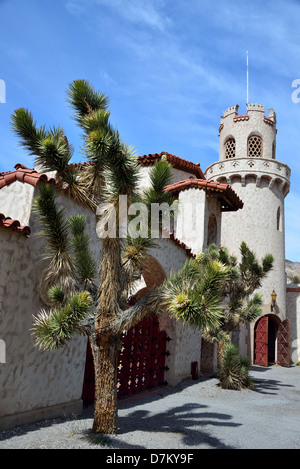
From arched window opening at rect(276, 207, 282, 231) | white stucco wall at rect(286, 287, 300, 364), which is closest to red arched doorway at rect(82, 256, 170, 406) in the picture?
arched window opening at rect(276, 207, 282, 231)

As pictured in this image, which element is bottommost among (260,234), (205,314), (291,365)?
(291,365)

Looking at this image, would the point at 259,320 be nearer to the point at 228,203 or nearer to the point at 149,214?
the point at 228,203

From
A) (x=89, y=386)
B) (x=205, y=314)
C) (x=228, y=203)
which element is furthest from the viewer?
(x=228, y=203)

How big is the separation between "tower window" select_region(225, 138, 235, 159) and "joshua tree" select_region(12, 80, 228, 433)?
1724cm

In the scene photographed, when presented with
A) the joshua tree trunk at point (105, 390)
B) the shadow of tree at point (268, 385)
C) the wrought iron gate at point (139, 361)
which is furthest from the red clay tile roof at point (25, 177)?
the shadow of tree at point (268, 385)

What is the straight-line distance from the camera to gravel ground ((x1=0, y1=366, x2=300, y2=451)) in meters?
5.35

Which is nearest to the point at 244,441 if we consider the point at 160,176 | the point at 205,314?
the point at 205,314

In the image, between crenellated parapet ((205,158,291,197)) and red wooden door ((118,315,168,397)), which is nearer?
red wooden door ((118,315,168,397))

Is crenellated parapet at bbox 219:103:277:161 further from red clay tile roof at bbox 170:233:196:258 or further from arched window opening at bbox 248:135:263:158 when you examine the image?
red clay tile roof at bbox 170:233:196:258

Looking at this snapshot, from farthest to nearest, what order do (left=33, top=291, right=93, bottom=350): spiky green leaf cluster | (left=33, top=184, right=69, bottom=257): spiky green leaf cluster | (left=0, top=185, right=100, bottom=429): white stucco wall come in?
(left=0, top=185, right=100, bottom=429): white stucco wall, (left=33, top=184, right=69, bottom=257): spiky green leaf cluster, (left=33, top=291, right=93, bottom=350): spiky green leaf cluster

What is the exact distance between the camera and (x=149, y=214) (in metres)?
5.91

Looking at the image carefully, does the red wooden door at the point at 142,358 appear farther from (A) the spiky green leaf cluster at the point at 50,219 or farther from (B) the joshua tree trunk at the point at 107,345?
(A) the spiky green leaf cluster at the point at 50,219

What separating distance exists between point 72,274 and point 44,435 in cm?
238

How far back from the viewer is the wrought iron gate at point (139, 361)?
8117 millimetres
